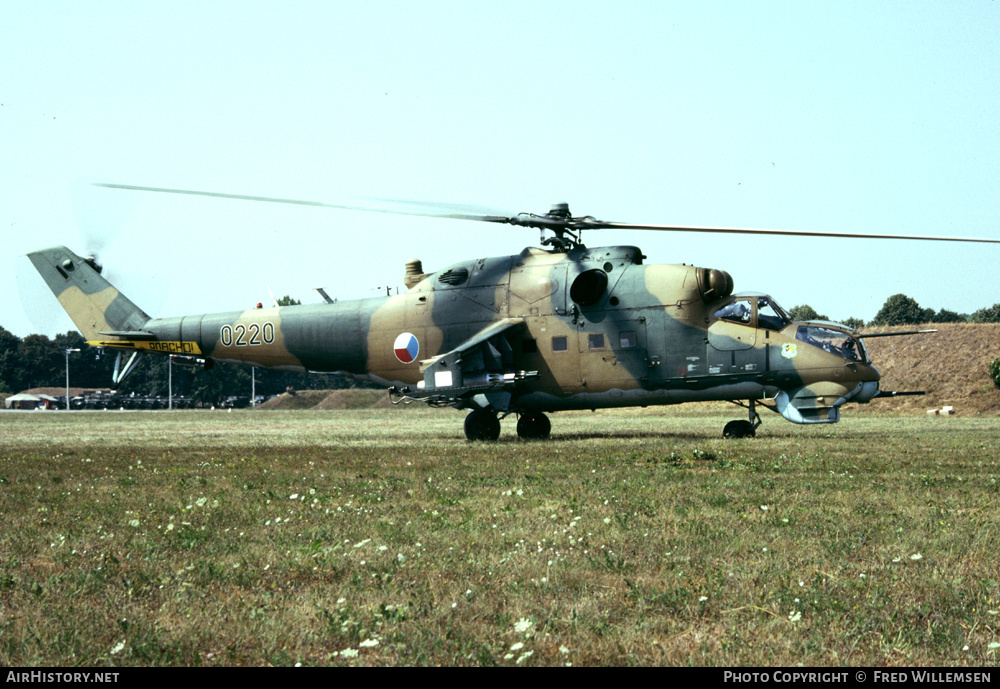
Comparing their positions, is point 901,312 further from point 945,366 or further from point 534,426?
point 534,426

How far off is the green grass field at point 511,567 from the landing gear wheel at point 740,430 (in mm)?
8043

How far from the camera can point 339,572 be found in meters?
7.17

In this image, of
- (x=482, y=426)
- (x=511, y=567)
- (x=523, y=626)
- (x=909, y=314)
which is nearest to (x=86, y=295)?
(x=482, y=426)

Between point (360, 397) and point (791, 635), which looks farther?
point (360, 397)

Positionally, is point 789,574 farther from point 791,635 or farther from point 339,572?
point 339,572

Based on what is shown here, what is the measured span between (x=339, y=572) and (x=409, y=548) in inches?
35.6

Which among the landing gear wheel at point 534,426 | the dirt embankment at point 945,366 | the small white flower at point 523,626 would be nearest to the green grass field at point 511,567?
the small white flower at point 523,626

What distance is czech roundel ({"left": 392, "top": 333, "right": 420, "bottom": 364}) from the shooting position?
24906 mm

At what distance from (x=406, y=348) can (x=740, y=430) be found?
9284mm

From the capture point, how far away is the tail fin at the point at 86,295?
29.5 metres

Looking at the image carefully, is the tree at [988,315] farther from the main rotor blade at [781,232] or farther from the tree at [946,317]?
the main rotor blade at [781,232]

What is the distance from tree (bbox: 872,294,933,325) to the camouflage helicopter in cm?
9467
